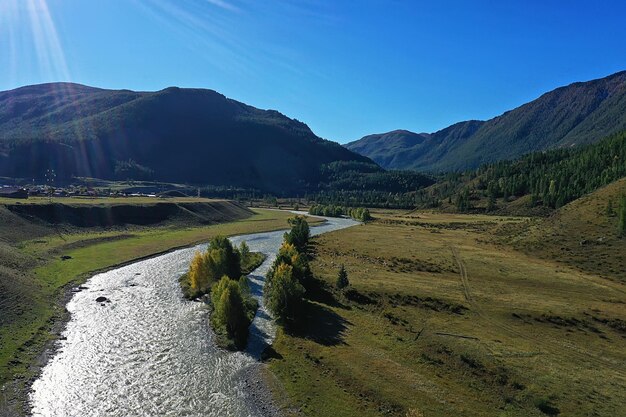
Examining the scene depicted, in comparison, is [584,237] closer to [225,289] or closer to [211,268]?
[211,268]

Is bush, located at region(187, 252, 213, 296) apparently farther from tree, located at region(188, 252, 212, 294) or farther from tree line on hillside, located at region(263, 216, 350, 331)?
tree line on hillside, located at region(263, 216, 350, 331)

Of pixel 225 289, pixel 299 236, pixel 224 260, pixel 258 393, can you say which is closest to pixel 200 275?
pixel 224 260

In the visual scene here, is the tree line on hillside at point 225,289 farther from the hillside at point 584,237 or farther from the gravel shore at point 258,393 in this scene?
the hillside at point 584,237

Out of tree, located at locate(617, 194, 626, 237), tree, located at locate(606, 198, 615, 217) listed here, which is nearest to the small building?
tree, located at locate(617, 194, 626, 237)

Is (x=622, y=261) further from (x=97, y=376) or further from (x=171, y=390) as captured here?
(x=97, y=376)

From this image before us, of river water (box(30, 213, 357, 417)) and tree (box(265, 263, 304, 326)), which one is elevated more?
tree (box(265, 263, 304, 326))

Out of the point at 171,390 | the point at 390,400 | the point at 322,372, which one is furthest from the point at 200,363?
the point at 390,400
